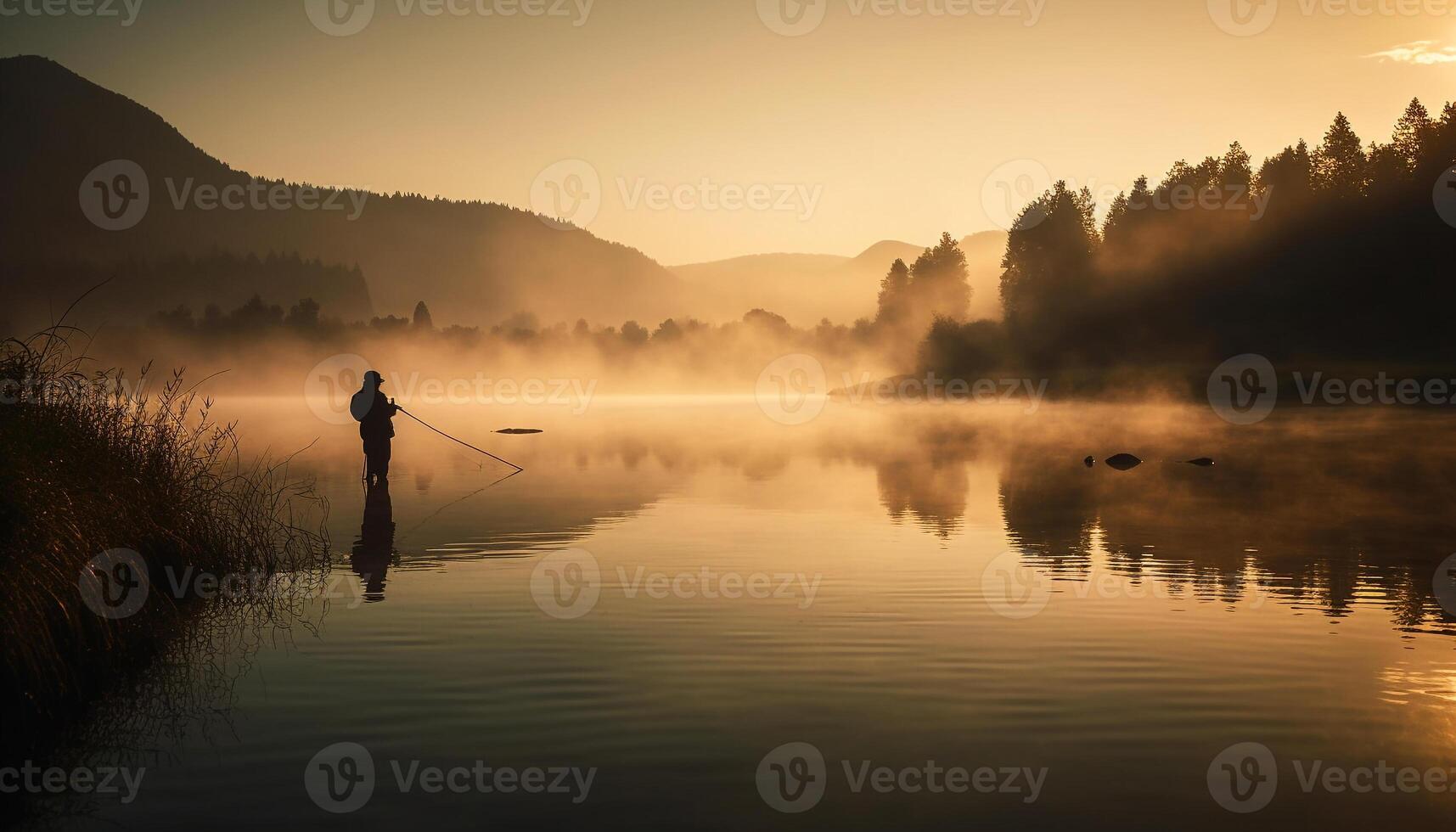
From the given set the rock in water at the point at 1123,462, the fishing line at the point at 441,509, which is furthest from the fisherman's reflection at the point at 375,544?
the rock in water at the point at 1123,462

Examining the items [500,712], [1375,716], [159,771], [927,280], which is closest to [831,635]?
[500,712]

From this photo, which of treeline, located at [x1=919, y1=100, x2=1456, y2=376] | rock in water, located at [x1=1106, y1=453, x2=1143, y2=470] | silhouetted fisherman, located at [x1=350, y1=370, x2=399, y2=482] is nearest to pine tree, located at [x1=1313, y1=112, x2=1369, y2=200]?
treeline, located at [x1=919, y1=100, x2=1456, y2=376]

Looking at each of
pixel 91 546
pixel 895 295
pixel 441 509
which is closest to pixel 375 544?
pixel 441 509

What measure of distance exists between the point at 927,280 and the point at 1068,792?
580ft

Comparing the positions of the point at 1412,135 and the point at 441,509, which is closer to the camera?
the point at 441,509

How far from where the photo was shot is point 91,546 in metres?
16.4

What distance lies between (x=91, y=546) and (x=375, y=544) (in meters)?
12.2

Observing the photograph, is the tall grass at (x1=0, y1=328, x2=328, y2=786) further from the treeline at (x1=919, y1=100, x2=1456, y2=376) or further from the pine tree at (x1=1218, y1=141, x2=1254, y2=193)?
the pine tree at (x1=1218, y1=141, x2=1254, y2=193)

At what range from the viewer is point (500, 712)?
44.8 feet

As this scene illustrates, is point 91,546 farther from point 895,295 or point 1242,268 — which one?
point 895,295

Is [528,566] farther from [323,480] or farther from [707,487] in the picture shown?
[323,480]

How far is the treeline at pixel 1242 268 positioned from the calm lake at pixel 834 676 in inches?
3600

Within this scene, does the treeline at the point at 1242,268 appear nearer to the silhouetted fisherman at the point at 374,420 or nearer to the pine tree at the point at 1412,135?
the pine tree at the point at 1412,135

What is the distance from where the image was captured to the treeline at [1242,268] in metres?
117
